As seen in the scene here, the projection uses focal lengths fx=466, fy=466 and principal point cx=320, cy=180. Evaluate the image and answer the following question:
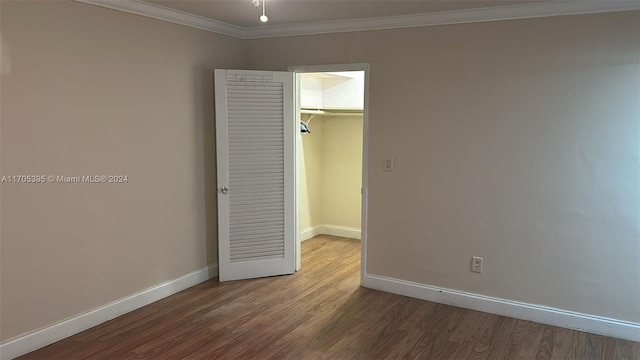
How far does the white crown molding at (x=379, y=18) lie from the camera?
10.3 ft

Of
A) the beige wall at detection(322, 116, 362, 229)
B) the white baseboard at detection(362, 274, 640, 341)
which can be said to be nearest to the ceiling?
the beige wall at detection(322, 116, 362, 229)

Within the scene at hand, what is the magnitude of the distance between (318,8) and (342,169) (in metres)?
2.72

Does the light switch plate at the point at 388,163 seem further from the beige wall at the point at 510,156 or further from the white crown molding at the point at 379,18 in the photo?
the white crown molding at the point at 379,18

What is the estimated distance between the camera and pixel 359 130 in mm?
5816

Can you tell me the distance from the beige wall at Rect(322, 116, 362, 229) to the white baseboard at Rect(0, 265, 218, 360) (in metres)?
2.11

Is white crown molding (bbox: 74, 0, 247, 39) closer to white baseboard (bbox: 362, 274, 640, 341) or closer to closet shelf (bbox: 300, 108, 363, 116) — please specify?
closet shelf (bbox: 300, 108, 363, 116)

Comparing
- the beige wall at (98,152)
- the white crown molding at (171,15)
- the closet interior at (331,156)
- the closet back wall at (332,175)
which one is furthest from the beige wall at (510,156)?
the closet back wall at (332,175)

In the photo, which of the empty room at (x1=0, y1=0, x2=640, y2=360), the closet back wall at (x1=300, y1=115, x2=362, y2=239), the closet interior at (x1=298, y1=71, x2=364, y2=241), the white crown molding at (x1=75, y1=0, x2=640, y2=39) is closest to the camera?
the empty room at (x1=0, y1=0, x2=640, y2=360)

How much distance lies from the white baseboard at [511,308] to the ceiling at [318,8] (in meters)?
2.22

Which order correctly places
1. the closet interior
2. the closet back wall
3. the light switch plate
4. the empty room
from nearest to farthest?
the empty room, the light switch plate, the closet interior, the closet back wall

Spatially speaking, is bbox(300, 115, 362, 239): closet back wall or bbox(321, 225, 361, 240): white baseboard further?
bbox(321, 225, 361, 240): white baseboard

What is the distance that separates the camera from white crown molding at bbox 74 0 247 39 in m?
3.29

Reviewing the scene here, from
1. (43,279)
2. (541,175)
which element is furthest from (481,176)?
(43,279)

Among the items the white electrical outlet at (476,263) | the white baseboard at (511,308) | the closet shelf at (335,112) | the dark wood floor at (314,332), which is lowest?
the dark wood floor at (314,332)
